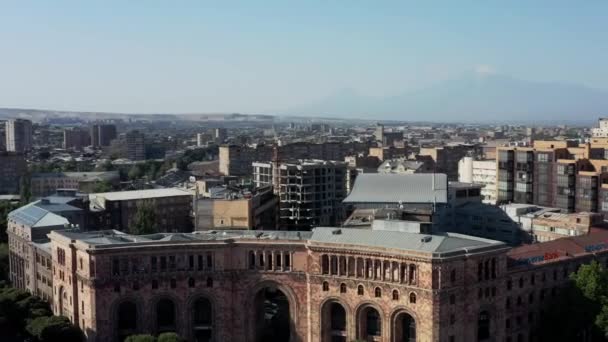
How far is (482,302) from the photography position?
76.4m

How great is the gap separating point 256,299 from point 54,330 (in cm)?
2138

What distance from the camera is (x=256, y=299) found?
8538 cm

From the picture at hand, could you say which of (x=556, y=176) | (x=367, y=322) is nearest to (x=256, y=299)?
(x=367, y=322)

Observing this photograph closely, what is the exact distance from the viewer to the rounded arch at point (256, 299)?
83.1 m

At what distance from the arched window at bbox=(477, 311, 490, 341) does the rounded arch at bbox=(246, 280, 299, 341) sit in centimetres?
1919

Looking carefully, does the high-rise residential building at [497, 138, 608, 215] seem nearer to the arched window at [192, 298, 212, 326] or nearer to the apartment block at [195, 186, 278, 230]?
the apartment block at [195, 186, 278, 230]

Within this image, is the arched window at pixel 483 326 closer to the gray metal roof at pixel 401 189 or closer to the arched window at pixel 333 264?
the arched window at pixel 333 264

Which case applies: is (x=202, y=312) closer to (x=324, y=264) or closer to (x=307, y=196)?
(x=324, y=264)

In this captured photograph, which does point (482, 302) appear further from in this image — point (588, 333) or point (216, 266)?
point (216, 266)

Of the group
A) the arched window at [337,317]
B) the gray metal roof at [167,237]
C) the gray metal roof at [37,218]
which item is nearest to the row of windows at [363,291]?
the arched window at [337,317]

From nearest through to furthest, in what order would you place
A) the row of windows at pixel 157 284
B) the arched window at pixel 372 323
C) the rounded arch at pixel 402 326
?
the rounded arch at pixel 402 326
the arched window at pixel 372 323
the row of windows at pixel 157 284

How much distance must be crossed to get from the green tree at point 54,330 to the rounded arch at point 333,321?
2558 cm

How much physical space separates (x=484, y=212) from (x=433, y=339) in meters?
44.7

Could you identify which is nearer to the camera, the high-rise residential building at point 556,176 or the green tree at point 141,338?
the green tree at point 141,338
